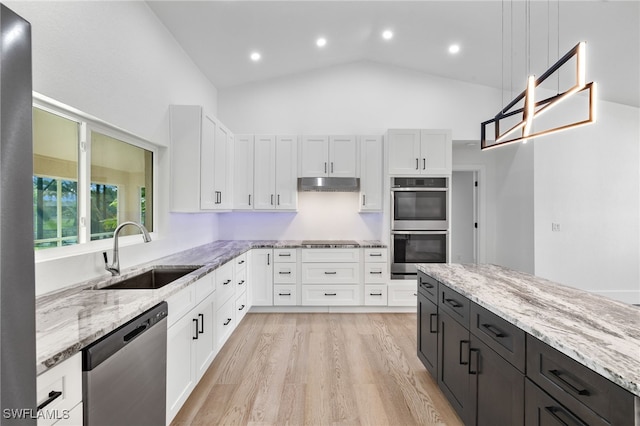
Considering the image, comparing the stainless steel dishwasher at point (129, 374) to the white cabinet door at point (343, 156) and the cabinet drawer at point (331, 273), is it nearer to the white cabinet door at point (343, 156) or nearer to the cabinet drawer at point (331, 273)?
the cabinet drawer at point (331, 273)

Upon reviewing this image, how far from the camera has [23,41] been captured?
0.70 meters

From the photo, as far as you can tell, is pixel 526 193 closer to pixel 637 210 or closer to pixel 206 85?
pixel 637 210

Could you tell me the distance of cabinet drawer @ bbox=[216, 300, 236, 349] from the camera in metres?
2.66

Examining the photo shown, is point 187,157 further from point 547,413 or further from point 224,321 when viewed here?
point 547,413

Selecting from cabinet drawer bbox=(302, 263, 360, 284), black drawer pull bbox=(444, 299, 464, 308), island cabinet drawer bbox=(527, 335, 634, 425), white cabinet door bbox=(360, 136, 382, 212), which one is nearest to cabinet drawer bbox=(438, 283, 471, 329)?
black drawer pull bbox=(444, 299, 464, 308)

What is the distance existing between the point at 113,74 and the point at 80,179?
31.5 inches

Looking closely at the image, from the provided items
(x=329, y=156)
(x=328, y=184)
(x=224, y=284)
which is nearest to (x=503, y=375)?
(x=224, y=284)

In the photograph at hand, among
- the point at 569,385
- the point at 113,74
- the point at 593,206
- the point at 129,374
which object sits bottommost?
the point at 129,374

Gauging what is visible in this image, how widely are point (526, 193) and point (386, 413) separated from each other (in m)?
4.05

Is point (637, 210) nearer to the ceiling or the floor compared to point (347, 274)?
nearer to the ceiling

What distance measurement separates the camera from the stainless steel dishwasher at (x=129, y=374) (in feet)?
3.62

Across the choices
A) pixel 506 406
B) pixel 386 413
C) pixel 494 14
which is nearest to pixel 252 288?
pixel 386 413

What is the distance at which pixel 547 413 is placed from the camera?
3.65 feet

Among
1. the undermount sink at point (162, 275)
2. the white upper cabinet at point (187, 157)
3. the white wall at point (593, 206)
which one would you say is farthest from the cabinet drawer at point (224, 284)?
the white wall at point (593, 206)
